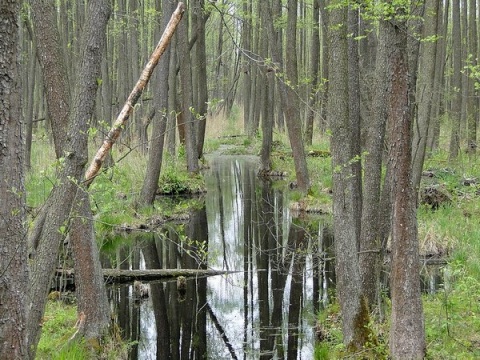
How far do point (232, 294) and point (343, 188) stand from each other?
158 inches

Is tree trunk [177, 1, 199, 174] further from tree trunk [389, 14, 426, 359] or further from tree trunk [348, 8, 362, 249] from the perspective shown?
tree trunk [389, 14, 426, 359]

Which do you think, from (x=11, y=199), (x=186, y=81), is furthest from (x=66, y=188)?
(x=186, y=81)

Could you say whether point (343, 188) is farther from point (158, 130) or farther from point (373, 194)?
point (158, 130)

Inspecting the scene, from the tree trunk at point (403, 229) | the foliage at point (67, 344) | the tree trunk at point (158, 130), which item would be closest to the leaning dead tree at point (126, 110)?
the tree trunk at point (403, 229)

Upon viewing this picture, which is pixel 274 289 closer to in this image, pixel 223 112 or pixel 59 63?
pixel 59 63

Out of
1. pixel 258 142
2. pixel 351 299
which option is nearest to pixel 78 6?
pixel 258 142

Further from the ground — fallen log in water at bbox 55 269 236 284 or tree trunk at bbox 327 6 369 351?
tree trunk at bbox 327 6 369 351

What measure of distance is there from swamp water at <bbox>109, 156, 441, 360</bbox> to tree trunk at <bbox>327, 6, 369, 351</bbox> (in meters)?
1.16

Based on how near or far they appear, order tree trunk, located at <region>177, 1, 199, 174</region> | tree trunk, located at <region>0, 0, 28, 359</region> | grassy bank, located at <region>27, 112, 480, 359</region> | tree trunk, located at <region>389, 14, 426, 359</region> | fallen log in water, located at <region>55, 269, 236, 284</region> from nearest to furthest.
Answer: tree trunk, located at <region>0, 0, 28, 359</region> → tree trunk, located at <region>389, 14, 426, 359</region> → grassy bank, located at <region>27, 112, 480, 359</region> → fallen log in water, located at <region>55, 269, 236, 284</region> → tree trunk, located at <region>177, 1, 199, 174</region>

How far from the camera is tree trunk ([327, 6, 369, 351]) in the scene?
5.46 m

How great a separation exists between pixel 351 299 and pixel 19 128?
3.97m

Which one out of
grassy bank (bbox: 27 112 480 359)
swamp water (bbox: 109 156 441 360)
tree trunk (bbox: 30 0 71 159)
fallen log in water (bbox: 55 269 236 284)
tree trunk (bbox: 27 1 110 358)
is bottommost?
swamp water (bbox: 109 156 441 360)

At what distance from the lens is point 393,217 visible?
16.7 ft

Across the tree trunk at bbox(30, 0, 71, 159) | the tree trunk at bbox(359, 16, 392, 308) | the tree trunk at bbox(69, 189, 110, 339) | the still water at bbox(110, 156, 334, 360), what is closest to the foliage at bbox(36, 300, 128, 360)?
the tree trunk at bbox(69, 189, 110, 339)
